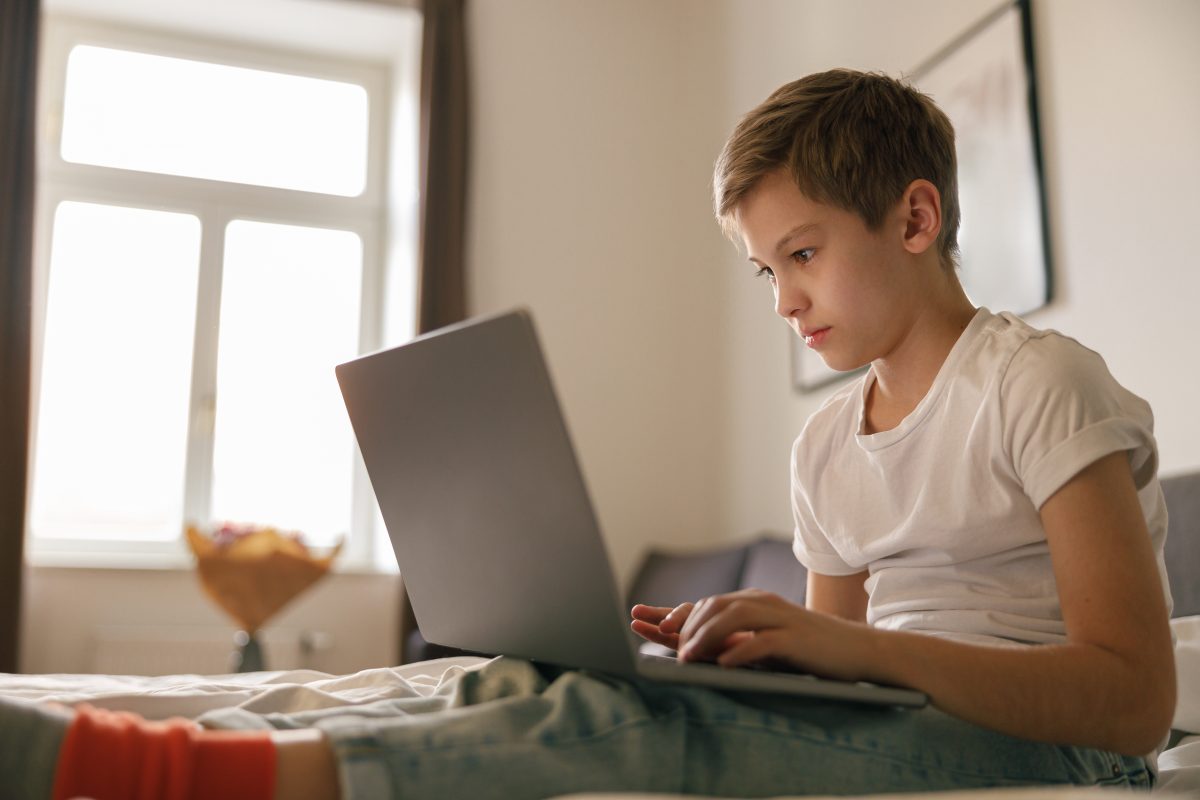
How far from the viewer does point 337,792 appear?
2.25 ft

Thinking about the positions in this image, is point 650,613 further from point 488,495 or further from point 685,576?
point 685,576

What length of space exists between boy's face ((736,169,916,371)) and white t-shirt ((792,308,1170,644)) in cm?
9

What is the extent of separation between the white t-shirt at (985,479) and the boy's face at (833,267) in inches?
3.5

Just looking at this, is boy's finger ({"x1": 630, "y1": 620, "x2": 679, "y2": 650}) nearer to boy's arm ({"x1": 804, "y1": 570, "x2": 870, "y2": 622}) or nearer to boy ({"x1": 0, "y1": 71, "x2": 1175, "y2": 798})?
boy ({"x1": 0, "y1": 71, "x2": 1175, "y2": 798})

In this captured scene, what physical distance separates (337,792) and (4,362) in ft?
9.76

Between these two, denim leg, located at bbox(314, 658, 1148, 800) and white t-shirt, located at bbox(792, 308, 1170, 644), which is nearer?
denim leg, located at bbox(314, 658, 1148, 800)

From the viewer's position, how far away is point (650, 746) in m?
0.73

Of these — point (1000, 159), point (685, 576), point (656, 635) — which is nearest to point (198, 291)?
point (685, 576)

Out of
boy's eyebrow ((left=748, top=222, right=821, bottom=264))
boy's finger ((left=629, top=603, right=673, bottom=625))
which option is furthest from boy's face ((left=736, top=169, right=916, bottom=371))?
boy's finger ((left=629, top=603, right=673, bottom=625))

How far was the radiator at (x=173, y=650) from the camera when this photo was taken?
3.29 m

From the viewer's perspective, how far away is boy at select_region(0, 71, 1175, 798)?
71 centimetres

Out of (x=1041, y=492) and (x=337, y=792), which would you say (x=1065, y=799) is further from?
(x=337, y=792)

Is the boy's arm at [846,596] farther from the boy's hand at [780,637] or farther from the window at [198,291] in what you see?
the window at [198,291]

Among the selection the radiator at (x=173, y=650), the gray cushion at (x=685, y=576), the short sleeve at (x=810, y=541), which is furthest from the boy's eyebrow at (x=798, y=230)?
the radiator at (x=173, y=650)
